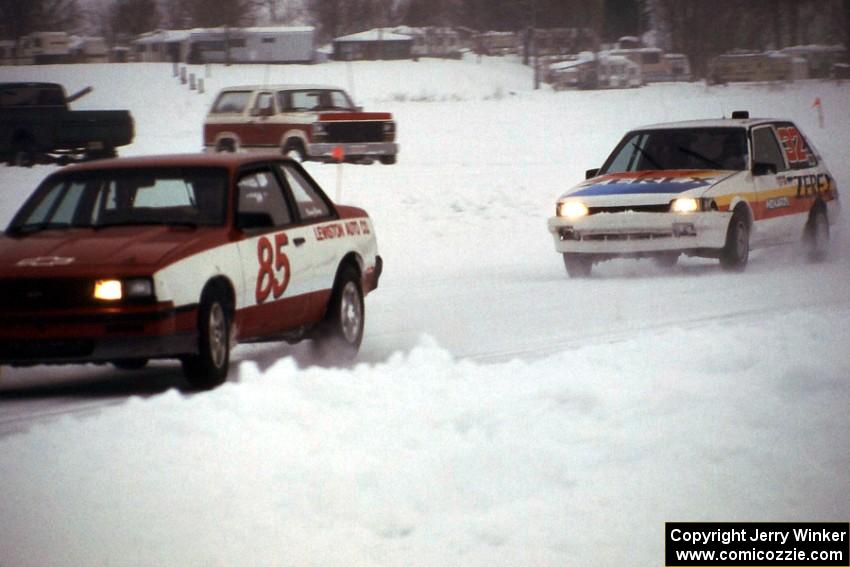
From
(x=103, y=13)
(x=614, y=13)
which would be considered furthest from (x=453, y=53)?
(x=103, y=13)

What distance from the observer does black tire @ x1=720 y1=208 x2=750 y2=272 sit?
14.4 m

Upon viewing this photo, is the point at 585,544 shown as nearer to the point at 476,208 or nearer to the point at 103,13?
the point at 476,208

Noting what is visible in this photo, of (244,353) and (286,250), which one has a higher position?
(286,250)

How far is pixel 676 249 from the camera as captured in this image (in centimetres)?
1416

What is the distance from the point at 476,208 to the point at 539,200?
73.9 inches

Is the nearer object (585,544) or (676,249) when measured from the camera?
(585,544)

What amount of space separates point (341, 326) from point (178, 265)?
1943 millimetres

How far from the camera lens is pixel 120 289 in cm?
794

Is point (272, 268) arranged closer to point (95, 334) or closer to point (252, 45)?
point (95, 334)

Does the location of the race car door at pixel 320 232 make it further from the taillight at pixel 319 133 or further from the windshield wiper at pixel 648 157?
the taillight at pixel 319 133

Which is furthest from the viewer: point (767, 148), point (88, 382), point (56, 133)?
point (56, 133)

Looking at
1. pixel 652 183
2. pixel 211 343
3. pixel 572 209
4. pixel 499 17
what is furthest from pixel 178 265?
pixel 499 17

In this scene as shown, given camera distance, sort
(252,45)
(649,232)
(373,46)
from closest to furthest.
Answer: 1. (649,232)
2. (252,45)
3. (373,46)

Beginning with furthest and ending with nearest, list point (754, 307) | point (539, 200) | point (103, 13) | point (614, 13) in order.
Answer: point (614, 13) → point (103, 13) → point (539, 200) → point (754, 307)
